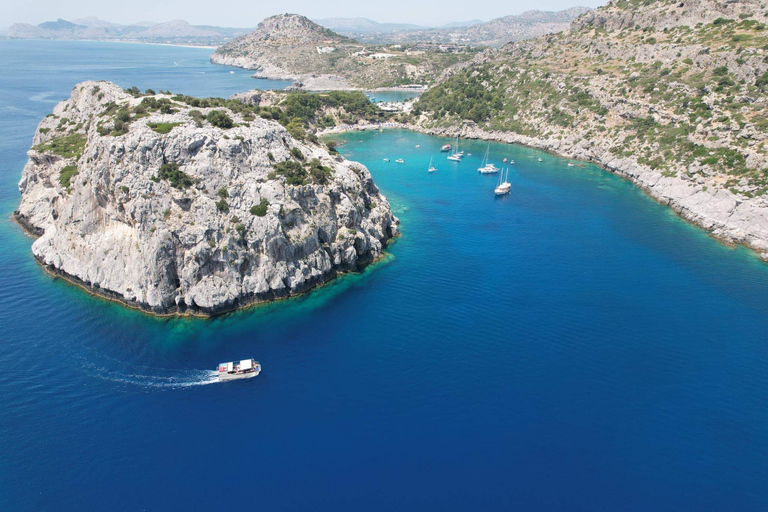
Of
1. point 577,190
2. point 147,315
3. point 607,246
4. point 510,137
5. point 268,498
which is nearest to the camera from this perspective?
point 268,498

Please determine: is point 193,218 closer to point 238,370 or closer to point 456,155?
point 238,370

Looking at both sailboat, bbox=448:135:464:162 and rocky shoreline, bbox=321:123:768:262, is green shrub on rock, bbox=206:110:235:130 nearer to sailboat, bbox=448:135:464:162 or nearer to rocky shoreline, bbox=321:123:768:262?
sailboat, bbox=448:135:464:162

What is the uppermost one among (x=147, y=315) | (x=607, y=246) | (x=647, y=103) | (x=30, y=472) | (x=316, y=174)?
(x=647, y=103)

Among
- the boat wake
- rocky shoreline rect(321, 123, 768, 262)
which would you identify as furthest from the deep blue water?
rocky shoreline rect(321, 123, 768, 262)

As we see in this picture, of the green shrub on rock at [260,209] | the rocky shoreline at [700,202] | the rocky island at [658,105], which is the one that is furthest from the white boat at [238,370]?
the rocky island at [658,105]

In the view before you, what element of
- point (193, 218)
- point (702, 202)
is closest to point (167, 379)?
point (193, 218)

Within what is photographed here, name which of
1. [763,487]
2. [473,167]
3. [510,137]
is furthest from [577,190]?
[763,487]

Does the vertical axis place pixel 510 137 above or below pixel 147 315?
above

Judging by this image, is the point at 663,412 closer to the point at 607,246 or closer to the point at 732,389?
the point at 732,389
